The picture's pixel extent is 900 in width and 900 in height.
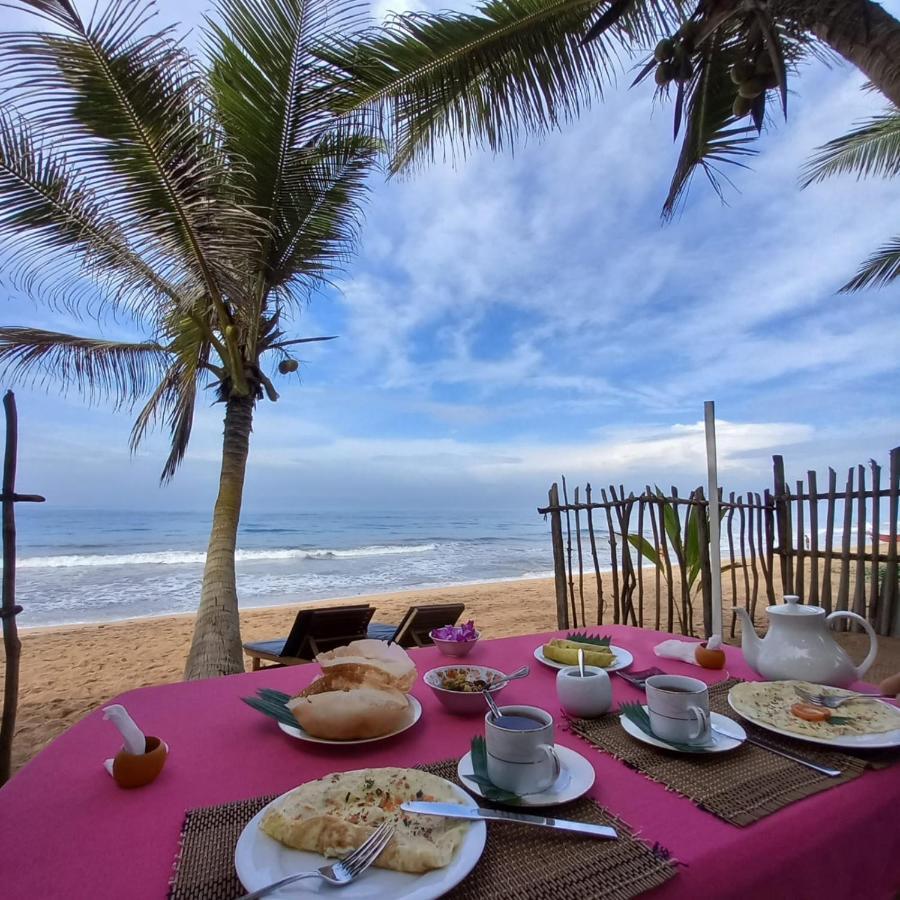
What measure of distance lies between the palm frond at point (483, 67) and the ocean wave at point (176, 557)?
1586cm

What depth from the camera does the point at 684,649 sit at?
4.97 ft

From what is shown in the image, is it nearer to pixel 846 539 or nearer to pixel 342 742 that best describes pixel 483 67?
pixel 342 742

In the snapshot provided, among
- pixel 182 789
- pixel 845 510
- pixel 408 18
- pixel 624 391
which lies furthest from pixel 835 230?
pixel 624 391

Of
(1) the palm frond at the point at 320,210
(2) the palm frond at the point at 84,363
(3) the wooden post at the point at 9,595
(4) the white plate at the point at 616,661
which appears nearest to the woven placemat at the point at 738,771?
(4) the white plate at the point at 616,661

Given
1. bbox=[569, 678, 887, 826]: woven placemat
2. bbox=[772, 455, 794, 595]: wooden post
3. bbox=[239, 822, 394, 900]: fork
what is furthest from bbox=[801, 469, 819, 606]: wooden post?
bbox=[239, 822, 394, 900]: fork

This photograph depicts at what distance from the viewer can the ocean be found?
1125 centimetres

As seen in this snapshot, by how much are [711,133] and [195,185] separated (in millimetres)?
3402

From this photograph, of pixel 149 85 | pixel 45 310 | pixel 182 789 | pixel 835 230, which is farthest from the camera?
pixel 835 230

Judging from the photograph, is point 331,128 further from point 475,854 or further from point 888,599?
point 888,599

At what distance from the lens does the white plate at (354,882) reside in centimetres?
56

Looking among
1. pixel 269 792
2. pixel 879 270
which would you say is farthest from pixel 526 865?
pixel 879 270

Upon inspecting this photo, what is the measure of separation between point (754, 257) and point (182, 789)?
361 inches

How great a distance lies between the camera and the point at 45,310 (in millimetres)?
4707

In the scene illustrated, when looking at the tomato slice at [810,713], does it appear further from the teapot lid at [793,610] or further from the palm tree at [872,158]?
the palm tree at [872,158]
